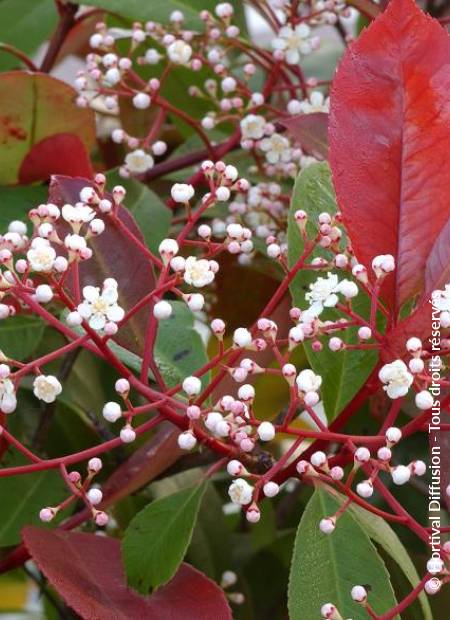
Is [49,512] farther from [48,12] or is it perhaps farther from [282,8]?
[48,12]

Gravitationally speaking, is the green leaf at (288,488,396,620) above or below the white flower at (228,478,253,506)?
below

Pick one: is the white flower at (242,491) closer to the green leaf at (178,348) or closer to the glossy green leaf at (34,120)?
the green leaf at (178,348)

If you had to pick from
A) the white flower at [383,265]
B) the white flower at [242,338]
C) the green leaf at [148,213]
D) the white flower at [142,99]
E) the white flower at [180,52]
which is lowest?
the green leaf at [148,213]

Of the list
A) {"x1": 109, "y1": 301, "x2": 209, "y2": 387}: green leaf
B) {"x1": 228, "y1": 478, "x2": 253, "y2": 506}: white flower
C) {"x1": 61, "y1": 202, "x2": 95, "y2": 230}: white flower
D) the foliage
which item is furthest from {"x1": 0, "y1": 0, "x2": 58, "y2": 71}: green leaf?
{"x1": 228, "y1": 478, "x2": 253, "y2": 506}: white flower

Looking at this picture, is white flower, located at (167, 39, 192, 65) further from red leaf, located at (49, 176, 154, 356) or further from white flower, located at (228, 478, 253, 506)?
white flower, located at (228, 478, 253, 506)

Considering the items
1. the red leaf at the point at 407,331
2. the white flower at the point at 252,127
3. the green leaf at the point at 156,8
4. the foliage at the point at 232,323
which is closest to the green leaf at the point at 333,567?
the foliage at the point at 232,323

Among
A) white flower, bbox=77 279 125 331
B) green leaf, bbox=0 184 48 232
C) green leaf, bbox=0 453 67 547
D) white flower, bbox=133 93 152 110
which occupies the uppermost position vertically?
white flower, bbox=77 279 125 331

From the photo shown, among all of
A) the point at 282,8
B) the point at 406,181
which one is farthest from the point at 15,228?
the point at 282,8
